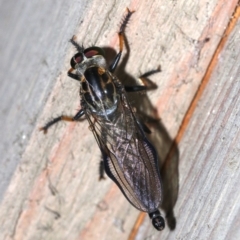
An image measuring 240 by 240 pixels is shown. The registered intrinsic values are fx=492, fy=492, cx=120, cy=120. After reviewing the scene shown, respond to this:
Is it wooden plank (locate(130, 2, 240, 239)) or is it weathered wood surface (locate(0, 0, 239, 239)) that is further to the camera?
weathered wood surface (locate(0, 0, 239, 239))

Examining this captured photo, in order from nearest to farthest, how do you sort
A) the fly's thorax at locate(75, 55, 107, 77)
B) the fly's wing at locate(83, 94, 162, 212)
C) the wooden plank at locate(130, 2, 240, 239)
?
the wooden plank at locate(130, 2, 240, 239) → the fly's wing at locate(83, 94, 162, 212) → the fly's thorax at locate(75, 55, 107, 77)

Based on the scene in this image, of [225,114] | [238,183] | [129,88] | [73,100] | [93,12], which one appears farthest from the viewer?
[129,88]

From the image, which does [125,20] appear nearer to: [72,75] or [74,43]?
[74,43]

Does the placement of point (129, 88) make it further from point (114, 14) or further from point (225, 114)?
point (225, 114)

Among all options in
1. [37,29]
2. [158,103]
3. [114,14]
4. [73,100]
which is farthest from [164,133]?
[37,29]

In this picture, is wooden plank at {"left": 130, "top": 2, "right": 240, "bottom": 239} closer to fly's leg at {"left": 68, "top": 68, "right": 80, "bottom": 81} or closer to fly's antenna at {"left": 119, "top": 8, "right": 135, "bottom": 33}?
fly's antenna at {"left": 119, "top": 8, "right": 135, "bottom": 33}

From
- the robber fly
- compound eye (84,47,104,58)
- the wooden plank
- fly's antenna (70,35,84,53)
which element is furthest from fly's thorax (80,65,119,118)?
the wooden plank

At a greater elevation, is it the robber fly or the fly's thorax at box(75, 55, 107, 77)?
the fly's thorax at box(75, 55, 107, 77)
